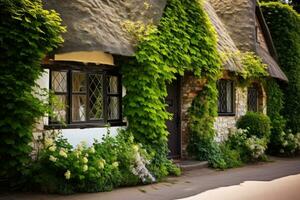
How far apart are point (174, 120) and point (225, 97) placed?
117 inches

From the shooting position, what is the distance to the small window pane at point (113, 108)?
30.8ft

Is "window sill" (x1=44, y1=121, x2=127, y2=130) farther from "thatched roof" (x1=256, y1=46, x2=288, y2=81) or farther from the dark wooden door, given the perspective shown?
"thatched roof" (x1=256, y1=46, x2=288, y2=81)

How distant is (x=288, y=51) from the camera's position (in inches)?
675

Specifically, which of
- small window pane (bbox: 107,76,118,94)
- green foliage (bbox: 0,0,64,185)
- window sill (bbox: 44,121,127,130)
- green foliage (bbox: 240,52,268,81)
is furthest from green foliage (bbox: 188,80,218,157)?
green foliage (bbox: 0,0,64,185)

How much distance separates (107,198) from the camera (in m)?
6.93

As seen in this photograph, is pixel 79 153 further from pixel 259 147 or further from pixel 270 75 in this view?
pixel 270 75

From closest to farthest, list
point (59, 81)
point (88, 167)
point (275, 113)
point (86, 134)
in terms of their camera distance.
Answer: point (88, 167), point (59, 81), point (86, 134), point (275, 113)

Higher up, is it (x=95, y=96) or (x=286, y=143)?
(x=95, y=96)

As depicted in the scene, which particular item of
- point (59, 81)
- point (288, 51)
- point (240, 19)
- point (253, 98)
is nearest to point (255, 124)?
point (253, 98)

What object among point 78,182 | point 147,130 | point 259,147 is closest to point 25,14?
point 78,182

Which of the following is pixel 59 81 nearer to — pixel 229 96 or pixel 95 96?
pixel 95 96

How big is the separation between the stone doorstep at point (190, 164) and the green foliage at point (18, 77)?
439cm

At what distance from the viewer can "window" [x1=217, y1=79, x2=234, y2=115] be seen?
13672 mm

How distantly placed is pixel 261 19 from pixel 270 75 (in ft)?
9.25
